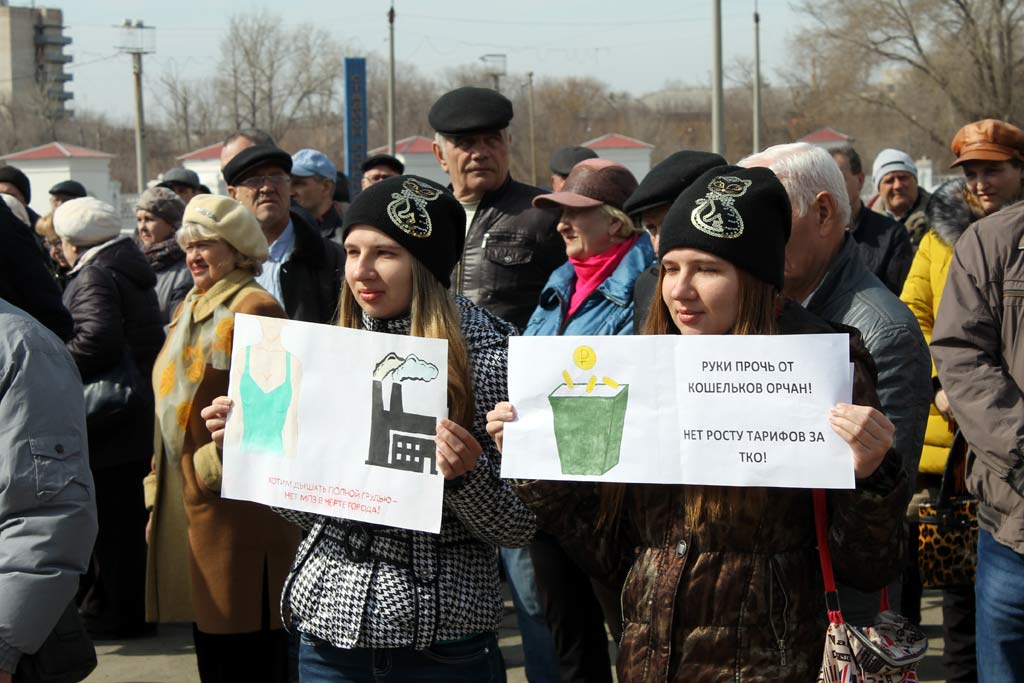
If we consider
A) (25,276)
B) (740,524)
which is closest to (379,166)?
(25,276)

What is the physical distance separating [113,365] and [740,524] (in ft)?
14.1

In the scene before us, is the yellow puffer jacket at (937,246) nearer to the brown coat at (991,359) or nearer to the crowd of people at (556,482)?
the crowd of people at (556,482)

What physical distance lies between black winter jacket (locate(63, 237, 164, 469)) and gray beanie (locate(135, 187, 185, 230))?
108 cm

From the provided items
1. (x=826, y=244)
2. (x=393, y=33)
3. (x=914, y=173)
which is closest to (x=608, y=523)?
(x=826, y=244)

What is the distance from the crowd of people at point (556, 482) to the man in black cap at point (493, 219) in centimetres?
1

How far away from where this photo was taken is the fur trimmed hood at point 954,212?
17.0 ft

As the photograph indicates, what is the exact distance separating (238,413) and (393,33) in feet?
103

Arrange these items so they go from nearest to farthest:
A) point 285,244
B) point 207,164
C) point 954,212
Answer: point 954,212 < point 285,244 < point 207,164

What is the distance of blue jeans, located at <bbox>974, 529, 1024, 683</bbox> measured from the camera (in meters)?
3.33

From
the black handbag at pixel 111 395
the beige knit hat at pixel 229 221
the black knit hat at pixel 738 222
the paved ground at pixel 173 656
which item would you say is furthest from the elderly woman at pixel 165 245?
the black knit hat at pixel 738 222

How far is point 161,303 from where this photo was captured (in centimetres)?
694

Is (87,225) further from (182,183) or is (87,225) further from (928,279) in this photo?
(928,279)

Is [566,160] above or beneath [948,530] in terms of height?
above

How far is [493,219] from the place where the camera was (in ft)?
17.0
